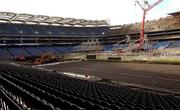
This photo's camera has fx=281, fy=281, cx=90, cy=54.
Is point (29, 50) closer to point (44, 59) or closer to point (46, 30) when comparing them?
point (46, 30)

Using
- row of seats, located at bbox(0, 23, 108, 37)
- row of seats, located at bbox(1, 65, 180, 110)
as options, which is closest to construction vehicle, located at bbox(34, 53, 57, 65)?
row of seats, located at bbox(0, 23, 108, 37)

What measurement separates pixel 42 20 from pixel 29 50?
11.4m

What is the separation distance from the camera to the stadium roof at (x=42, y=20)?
8786 centimetres

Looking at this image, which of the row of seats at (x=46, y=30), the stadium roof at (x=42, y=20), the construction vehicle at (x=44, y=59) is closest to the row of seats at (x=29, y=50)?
the row of seats at (x=46, y=30)

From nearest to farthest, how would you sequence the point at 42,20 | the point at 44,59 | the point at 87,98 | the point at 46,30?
the point at 87,98 < the point at 44,59 < the point at 42,20 < the point at 46,30

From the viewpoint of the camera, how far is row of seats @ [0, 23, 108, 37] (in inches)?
3907

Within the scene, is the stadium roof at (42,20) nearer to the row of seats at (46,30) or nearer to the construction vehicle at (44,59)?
the row of seats at (46,30)

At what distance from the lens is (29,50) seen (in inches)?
3863

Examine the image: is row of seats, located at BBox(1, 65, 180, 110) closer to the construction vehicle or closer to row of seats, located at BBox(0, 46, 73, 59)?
the construction vehicle

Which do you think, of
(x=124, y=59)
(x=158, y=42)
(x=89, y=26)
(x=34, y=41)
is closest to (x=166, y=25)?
(x=158, y=42)

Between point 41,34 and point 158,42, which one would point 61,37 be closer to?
point 41,34

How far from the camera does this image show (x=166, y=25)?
8519 centimetres

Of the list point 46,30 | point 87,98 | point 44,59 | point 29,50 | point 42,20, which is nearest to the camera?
point 87,98

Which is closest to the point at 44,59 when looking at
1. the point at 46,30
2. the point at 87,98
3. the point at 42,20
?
the point at 42,20
